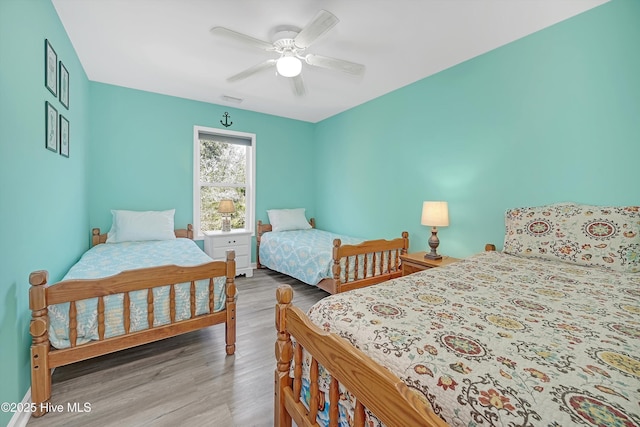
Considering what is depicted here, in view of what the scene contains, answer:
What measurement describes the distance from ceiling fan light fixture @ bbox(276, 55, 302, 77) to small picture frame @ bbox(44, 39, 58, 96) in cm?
153

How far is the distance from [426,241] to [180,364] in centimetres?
255

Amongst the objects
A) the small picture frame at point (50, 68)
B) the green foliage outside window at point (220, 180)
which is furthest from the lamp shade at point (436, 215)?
the small picture frame at point (50, 68)

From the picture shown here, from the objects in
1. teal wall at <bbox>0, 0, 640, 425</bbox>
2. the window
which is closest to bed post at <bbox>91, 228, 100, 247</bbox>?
teal wall at <bbox>0, 0, 640, 425</bbox>

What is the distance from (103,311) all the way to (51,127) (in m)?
1.35

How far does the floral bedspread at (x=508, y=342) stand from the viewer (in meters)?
0.59

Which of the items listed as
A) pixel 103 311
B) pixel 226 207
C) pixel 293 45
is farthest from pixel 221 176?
pixel 103 311

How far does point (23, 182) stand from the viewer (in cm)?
151

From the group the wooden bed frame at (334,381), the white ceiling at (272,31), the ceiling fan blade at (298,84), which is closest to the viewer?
the wooden bed frame at (334,381)

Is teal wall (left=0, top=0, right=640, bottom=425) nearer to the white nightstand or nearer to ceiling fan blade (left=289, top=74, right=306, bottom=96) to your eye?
the white nightstand

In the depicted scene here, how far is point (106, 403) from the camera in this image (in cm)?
151

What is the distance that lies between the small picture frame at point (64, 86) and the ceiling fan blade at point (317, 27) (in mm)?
1866

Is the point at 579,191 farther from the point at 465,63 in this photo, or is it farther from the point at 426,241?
the point at 465,63

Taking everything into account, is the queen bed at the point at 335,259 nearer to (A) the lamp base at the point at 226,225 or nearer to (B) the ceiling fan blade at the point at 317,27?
(A) the lamp base at the point at 226,225

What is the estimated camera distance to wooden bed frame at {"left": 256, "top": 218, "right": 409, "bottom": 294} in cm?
257
